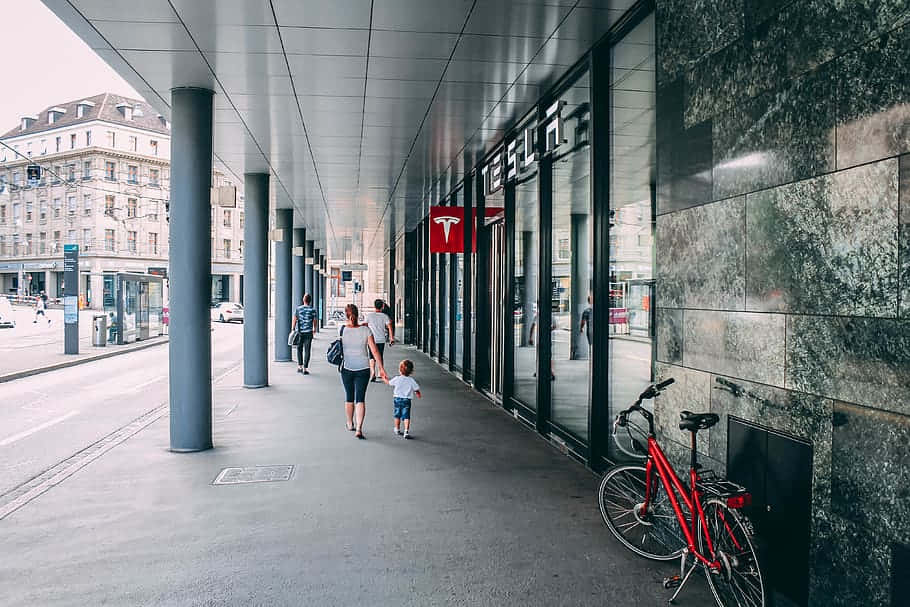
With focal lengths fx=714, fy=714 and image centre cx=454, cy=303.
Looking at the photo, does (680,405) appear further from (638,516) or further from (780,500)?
(780,500)

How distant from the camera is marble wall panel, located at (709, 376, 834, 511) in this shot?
3590mm

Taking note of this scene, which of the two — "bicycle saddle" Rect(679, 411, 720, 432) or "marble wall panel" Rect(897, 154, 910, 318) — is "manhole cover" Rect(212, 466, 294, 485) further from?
"marble wall panel" Rect(897, 154, 910, 318)

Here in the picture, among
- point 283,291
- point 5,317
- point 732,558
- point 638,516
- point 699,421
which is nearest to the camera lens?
point 732,558

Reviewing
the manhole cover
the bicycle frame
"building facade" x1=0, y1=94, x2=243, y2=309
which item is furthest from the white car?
the bicycle frame

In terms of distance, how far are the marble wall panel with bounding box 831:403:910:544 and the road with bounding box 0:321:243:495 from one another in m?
6.99

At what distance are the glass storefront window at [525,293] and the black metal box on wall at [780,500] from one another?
5.81 metres

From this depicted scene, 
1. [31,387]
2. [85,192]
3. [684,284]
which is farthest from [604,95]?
[85,192]

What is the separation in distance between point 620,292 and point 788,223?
10.6ft

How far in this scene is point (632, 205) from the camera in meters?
7.17

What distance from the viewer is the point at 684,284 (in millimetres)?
5020

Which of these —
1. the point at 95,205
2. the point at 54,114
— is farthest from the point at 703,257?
the point at 54,114

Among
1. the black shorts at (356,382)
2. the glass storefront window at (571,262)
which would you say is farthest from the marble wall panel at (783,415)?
the black shorts at (356,382)

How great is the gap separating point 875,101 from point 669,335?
7.60ft

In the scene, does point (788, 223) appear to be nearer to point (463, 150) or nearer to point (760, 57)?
point (760, 57)
